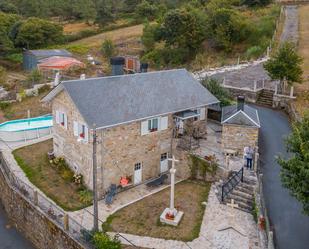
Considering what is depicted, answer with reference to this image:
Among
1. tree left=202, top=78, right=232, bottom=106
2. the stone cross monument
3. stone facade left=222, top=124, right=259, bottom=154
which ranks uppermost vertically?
tree left=202, top=78, right=232, bottom=106

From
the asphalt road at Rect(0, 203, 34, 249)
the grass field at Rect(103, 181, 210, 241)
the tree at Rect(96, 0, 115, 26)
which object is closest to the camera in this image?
the grass field at Rect(103, 181, 210, 241)

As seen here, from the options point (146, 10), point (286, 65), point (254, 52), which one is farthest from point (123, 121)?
point (146, 10)

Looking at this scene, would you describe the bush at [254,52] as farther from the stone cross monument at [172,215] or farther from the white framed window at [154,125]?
the stone cross monument at [172,215]

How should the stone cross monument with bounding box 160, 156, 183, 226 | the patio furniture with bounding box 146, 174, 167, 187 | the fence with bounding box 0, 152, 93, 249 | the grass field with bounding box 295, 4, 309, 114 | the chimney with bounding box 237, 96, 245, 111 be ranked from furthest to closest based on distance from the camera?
1. the grass field with bounding box 295, 4, 309, 114
2. the chimney with bounding box 237, 96, 245, 111
3. the patio furniture with bounding box 146, 174, 167, 187
4. the stone cross monument with bounding box 160, 156, 183, 226
5. the fence with bounding box 0, 152, 93, 249

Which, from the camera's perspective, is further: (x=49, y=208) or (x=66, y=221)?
(x=49, y=208)

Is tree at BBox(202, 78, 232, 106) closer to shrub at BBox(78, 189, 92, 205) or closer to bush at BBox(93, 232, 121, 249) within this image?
shrub at BBox(78, 189, 92, 205)

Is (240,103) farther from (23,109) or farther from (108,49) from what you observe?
(108,49)

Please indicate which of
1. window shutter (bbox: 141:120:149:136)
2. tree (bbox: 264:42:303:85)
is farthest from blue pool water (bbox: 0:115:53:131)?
tree (bbox: 264:42:303:85)

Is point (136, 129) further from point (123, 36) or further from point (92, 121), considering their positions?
point (123, 36)
